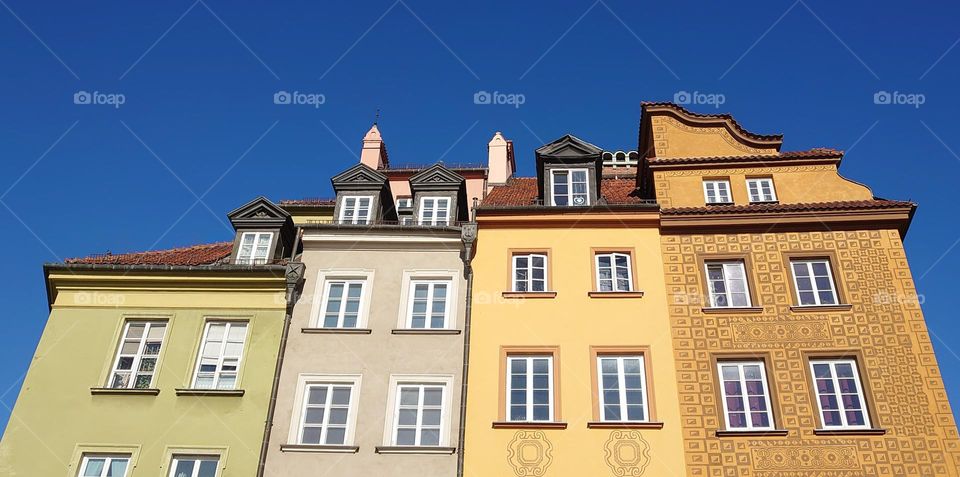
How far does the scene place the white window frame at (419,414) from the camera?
19.4 m

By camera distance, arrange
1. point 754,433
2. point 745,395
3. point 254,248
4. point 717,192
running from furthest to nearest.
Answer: point 717,192 < point 254,248 < point 745,395 < point 754,433

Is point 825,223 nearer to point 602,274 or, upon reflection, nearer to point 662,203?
point 662,203

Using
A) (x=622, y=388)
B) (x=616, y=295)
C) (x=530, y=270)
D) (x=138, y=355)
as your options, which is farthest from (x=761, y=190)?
(x=138, y=355)

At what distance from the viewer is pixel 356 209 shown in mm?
24578

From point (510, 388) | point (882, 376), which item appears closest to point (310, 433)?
point (510, 388)

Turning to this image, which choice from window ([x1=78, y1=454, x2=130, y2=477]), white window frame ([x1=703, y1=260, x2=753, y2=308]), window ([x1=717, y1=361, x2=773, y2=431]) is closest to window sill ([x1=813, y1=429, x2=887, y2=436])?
window ([x1=717, y1=361, x2=773, y2=431])

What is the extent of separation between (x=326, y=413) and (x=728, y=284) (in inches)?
397

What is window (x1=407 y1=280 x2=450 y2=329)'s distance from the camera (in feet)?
70.8

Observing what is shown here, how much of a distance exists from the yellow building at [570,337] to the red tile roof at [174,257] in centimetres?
766

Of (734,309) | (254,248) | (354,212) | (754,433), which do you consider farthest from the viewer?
(354,212)

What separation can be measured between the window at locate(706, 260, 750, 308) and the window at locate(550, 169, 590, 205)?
13.2 ft

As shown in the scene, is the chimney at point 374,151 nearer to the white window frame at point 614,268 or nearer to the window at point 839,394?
the white window frame at point 614,268

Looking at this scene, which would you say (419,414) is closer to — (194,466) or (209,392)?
(209,392)

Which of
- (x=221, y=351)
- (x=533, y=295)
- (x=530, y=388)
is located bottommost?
(x=530, y=388)
